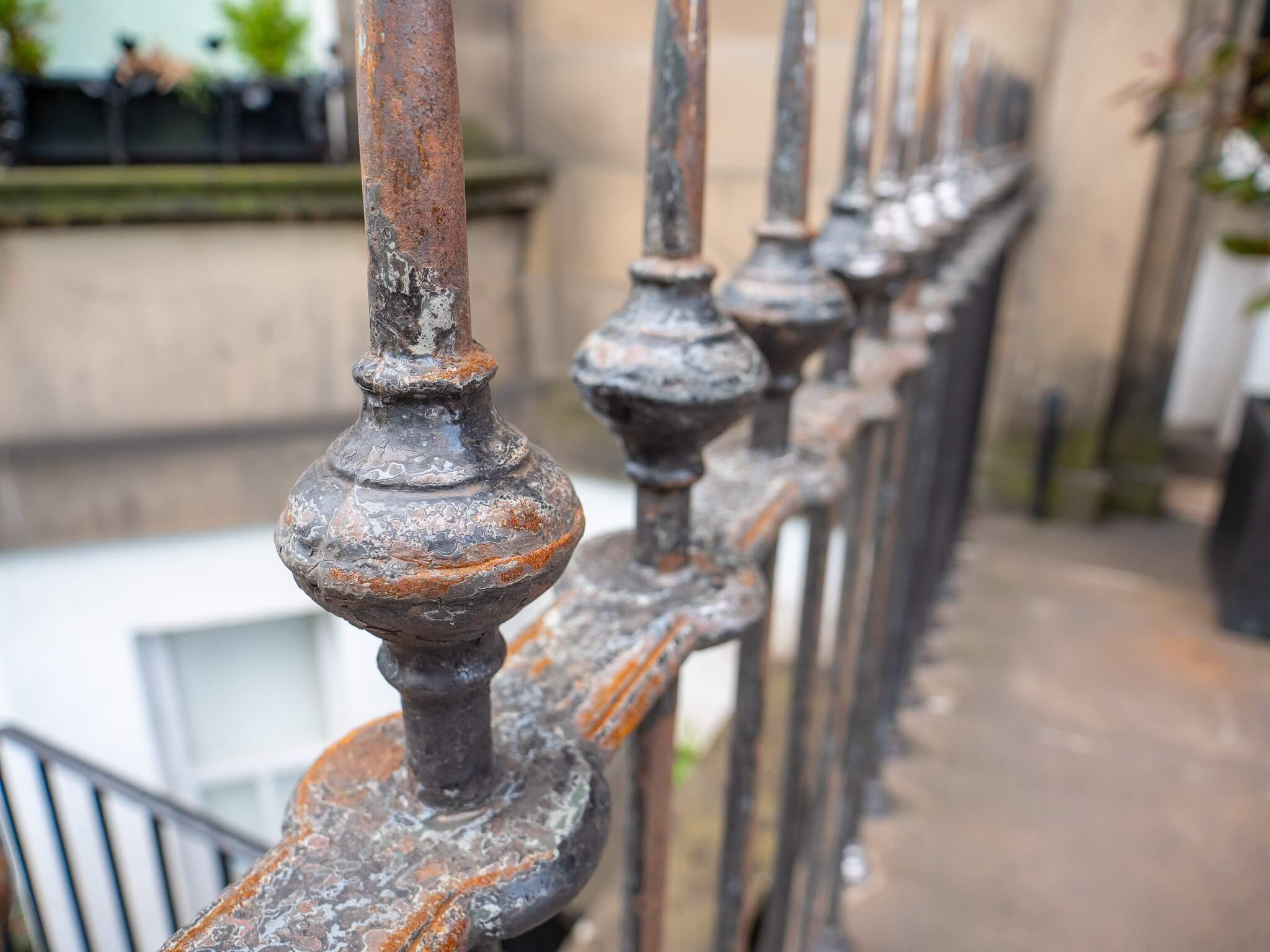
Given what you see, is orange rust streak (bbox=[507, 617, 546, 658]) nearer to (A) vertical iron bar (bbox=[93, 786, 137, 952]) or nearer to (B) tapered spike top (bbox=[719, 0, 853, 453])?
(B) tapered spike top (bbox=[719, 0, 853, 453])

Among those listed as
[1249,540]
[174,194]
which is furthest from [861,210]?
[174,194]

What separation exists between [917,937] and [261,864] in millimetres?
1352

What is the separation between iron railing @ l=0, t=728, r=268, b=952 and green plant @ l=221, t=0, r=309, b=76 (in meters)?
2.59

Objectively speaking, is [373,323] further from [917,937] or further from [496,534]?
[917,937]

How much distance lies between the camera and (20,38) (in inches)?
127

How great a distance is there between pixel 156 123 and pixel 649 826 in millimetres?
3618

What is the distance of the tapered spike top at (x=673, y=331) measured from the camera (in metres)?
0.44

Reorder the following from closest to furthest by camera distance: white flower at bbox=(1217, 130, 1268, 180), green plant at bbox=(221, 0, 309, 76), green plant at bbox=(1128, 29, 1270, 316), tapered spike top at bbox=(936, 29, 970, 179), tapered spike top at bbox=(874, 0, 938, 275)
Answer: tapered spike top at bbox=(874, 0, 938, 275), tapered spike top at bbox=(936, 29, 970, 179), green plant at bbox=(1128, 29, 1270, 316), white flower at bbox=(1217, 130, 1268, 180), green plant at bbox=(221, 0, 309, 76)

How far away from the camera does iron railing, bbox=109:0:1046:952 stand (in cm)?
29

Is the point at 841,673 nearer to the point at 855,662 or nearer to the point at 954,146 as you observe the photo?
the point at 855,662

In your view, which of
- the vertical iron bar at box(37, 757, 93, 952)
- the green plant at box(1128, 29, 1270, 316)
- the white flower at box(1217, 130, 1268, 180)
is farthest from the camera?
the white flower at box(1217, 130, 1268, 180)

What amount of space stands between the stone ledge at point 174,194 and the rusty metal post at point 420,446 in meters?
3.14

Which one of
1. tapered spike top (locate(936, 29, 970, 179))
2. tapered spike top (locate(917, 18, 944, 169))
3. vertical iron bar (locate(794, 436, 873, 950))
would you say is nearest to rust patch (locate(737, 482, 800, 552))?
vertical iron bar (locate(794, 436, 873, 950))

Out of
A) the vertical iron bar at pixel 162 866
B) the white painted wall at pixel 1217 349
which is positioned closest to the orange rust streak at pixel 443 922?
the vertical iron bar at pixel 162 866
